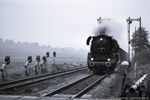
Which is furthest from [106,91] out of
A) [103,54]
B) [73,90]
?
[103,54]

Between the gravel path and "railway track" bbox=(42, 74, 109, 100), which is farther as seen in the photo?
the gravel path

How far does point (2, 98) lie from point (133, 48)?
141 feet

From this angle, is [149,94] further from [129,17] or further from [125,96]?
[129,17]

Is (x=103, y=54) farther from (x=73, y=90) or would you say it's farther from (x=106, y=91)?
(x=73, y=90)

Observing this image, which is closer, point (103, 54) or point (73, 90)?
point (73, 90)

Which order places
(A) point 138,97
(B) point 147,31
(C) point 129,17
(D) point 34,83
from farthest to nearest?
(B) point 147,31 → (C) point 129,17 → (D) point 34,83 → (A) point 138,97

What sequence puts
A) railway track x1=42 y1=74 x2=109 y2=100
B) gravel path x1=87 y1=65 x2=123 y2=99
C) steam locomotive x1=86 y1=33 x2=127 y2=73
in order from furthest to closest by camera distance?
steam locomotive x1=86 y1=33 x2=127 y2=73, gravel path x1=87 y1=65 x2=123 y2=99, railway track x1=42 y1=74 x2=109 y2=100

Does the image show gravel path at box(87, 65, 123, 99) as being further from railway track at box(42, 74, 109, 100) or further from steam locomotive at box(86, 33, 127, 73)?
steam locomotive at box(86, 33, 127, 73)

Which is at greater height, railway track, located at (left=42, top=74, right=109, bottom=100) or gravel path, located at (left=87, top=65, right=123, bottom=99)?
railway track, located at (left=42, top=74, right=109, bottom=100)

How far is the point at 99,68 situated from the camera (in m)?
18.8

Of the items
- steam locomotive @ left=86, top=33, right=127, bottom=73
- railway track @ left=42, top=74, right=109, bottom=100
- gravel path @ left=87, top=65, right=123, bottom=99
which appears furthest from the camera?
steam locomotive @ left=86, top=33, right=127, bottom=73

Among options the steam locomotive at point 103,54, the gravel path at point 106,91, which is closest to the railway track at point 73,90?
the gravel path at point 106,91

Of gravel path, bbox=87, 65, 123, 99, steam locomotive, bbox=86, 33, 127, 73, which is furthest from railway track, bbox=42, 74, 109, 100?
steam locomotive, bbox=86, 33, 127, 73

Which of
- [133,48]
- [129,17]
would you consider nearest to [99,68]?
[129,17]
